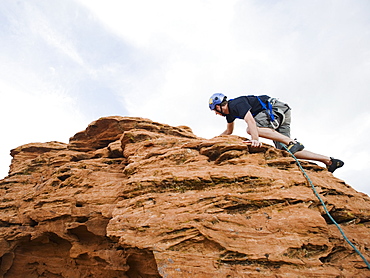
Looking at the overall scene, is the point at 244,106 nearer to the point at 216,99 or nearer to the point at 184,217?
the point at 216,99

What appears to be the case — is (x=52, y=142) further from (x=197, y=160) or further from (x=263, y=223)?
(x=263, y=223)

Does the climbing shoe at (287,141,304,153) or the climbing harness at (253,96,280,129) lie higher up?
the climbing harness at (253,96,280,129)

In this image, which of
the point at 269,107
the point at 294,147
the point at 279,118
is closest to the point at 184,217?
the point at 294,147

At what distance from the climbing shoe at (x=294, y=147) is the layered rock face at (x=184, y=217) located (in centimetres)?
42

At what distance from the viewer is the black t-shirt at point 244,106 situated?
11273mm

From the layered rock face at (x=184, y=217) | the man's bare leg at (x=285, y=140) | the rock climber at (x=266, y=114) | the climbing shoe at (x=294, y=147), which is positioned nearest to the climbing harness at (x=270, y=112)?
the rock climber at (x=266, y=114)

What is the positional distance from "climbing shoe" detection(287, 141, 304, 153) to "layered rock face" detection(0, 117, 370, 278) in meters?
0.42

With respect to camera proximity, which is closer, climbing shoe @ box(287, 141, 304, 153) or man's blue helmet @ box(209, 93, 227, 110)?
climbing shoe @ box(287, 141, 304, 153)

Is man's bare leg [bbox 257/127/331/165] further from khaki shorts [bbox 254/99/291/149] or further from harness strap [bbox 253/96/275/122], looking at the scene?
harness strap [bbox 253/96/275/122]

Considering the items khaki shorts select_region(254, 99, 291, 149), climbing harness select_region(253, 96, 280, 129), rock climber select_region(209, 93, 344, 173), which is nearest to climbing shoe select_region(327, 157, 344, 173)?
rock climber select_region(209, 93, 344, 173)

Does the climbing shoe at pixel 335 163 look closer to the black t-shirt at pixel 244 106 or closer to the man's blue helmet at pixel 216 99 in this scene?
the black t-shirt at pixel 244 106

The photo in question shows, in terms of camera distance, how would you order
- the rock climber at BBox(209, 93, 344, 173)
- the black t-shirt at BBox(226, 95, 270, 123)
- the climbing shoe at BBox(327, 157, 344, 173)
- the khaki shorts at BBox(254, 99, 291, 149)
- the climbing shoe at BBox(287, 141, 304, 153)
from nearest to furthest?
the black t-shirt at BBox(226, 95, 270, 123) → the climbing shoe at BBox(287, 141, 304, 153) → the rock climber at BBox(209, 93, 344, 173) → the climbing shoe at BBox(327, 157, 344, 173) → the khaki shorts at BBox(254, 99, 291, 149)

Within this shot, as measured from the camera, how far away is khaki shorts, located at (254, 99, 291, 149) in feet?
39.4

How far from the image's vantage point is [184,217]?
8.98 metres
